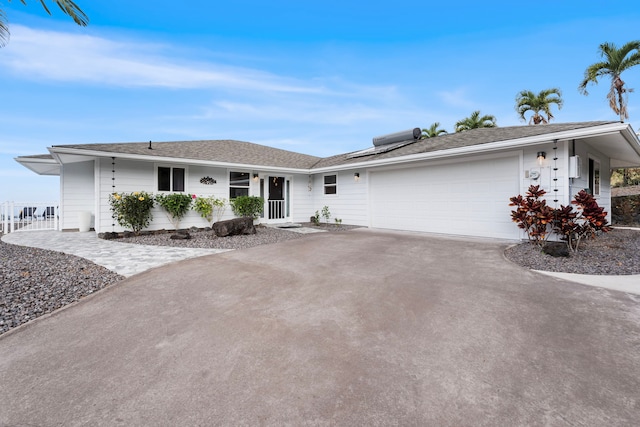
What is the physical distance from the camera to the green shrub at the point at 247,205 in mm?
10578

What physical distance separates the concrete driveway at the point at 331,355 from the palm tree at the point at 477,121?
18.2 metres

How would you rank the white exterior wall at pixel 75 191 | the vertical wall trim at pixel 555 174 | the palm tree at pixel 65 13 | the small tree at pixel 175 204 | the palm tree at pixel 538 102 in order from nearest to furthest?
the palm tree at pixel 65 13 < the vertical wall trim at pixel 555 174 < the small tree at pixel 175 204 < the white exterior wall at pixel 75 191 < the palm tree at pixel 538 102

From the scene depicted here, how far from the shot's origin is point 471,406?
1690 mm

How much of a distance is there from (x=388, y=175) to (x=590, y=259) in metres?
6.36

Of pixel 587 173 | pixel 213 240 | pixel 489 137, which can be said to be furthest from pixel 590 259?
pixel 213 240

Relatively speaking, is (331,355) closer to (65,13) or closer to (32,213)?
(65,13)

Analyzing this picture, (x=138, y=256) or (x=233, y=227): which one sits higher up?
(x=233, y=227)

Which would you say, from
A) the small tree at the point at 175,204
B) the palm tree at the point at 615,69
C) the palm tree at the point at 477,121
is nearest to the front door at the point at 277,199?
the small tree at the point at 175,204

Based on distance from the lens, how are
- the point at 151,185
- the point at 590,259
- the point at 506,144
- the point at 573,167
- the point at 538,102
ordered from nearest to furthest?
the point at 590,259 → the point at 573,167 → the point at 506,144 → the point at 151,185 → the point at 538,102

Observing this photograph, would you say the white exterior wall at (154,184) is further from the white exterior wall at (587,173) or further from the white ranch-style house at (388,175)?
the white exterior wall at (587,173)

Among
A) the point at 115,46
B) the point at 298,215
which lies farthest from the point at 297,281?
the point at 115,46

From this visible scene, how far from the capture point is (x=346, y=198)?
1200 cm

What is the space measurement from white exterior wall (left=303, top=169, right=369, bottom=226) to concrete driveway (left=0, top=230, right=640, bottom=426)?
7.32 meters

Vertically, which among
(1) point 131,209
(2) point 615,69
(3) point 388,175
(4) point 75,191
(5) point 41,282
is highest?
(2) point 615,69
